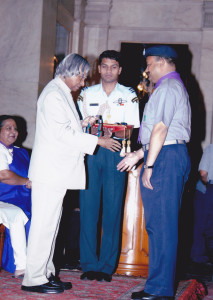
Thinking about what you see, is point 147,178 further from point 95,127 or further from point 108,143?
point 95,127

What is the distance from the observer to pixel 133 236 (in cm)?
354

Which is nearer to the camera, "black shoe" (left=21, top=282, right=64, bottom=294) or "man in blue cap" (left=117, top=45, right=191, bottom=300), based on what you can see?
"man in blue cap" (left=117, top=45, right=191, bottom=300)

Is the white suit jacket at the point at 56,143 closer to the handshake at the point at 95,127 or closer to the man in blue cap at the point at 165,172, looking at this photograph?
the handshake at the point at 95,127

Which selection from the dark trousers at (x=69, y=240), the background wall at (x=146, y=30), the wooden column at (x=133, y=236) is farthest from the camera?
the background wall at (x=146, y=30)

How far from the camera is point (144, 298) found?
8.54ft

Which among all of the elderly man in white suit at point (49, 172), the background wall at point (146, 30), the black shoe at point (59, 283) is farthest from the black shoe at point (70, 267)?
the background wall at point (146, 30)

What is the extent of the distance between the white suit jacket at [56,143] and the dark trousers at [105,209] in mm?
448

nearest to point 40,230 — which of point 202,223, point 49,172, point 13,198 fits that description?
point 49,172

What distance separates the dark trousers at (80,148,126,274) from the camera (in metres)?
3.19

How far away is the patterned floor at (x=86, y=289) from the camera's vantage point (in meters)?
2.68

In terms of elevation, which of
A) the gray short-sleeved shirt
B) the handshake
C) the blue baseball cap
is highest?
the blue baseball cap

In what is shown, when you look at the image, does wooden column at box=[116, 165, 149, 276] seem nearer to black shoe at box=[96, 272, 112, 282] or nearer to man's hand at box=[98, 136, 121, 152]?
black shoe at box=[96, 272, 112, 282]

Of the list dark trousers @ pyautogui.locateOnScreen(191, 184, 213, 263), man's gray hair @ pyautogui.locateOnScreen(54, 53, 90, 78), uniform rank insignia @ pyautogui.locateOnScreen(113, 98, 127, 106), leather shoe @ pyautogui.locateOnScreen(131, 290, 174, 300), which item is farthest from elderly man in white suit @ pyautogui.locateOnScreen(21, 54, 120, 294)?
dark trousers @ pyautogui.locateOnScreen(191, 184, 213, 263)

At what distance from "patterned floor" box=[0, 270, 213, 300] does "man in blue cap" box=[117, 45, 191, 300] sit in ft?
0.92
